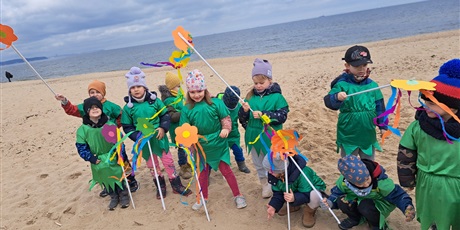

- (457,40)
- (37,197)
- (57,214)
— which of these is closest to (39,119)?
(37,197)

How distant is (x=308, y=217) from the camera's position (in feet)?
11.0

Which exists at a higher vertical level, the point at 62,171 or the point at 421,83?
the point at 421,83

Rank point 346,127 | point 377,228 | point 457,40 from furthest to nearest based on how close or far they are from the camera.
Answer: point 457,40
point 346,127
point 377,228

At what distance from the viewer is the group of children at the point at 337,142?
90.7 inches

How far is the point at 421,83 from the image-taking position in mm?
2160

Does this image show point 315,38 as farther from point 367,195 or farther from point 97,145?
point 367,195

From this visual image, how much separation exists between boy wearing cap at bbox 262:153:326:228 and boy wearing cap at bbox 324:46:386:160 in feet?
2.09

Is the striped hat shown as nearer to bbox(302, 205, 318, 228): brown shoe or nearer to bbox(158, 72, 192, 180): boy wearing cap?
bbox(302, 205, 318, 228): brown shoe

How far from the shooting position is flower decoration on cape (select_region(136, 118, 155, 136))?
12.2 feet

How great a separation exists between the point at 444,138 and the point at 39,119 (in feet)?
35.3

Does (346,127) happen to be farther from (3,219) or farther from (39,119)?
(39,119)

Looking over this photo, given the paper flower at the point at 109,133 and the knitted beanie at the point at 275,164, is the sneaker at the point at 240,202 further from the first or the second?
the paper flower at the point at 109,133

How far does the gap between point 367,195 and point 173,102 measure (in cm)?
274

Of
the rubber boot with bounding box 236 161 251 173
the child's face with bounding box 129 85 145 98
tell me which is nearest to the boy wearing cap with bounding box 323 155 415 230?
the rubber boot with bounding box 236 161 251 173
